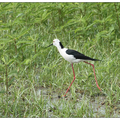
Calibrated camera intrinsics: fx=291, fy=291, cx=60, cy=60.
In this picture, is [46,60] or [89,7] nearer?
[46,60]

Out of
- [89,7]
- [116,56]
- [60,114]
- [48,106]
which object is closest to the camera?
[60,114]

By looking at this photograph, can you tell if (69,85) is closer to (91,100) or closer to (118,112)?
(91,100)

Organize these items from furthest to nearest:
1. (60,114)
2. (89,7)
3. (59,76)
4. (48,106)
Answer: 1. (89,7)
2. (59,76)
3. (48,106)
4. (60,114)

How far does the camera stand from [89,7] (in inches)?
248

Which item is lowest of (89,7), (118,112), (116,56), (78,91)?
(118,112)

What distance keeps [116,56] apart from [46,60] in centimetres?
134

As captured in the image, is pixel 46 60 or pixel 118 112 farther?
pixel 46 60

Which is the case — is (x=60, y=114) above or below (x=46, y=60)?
below

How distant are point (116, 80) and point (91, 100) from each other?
1.88 feet

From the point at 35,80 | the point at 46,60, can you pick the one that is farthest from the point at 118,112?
the point at 46,60

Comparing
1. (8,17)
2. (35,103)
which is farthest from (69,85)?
(8,17)

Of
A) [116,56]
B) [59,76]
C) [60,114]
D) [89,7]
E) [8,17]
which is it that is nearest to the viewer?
[60,114]

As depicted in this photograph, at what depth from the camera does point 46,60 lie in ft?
18.5

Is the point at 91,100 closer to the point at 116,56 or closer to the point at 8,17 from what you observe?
the point at 116,56
